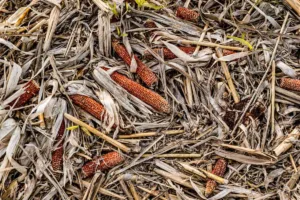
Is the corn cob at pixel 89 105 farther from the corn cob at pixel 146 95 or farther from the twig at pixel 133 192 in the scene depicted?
the twig at pixel 133 192

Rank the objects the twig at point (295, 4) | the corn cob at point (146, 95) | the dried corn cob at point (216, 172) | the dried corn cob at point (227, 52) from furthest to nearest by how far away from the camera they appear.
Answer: the twig at point (295, 4)
the dried corn cob at point (227, 52)
the corn cob at point (146, 95)
the dried corn cob at point (216, 172)

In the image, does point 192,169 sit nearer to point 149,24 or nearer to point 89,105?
point 89,105

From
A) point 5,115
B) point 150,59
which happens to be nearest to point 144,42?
point 150,59

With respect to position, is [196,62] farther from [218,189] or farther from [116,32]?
[218,189]

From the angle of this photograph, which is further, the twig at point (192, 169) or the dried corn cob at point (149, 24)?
the dried corn cob at point (149, 24)

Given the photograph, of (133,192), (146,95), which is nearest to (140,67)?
(146,95)

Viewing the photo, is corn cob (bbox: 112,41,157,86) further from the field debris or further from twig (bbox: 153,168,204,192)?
twig (bbox: 153,168,204,192)

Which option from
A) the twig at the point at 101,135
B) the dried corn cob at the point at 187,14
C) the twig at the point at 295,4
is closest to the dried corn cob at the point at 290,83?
the twig at the point at 295,4
